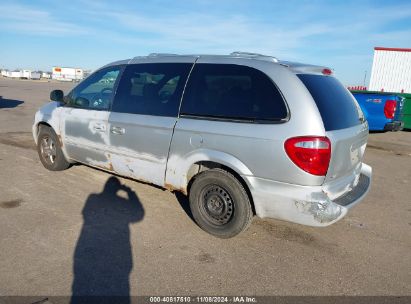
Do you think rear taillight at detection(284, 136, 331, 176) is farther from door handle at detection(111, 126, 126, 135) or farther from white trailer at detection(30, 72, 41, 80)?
white trailer at detection(30, 72, 41, 80)

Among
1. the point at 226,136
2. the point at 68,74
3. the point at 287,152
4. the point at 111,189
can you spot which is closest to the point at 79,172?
the point at 111,189

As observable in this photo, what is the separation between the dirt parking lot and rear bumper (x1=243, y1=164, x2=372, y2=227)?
17.7 inches

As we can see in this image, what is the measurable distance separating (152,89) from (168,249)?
190 cm

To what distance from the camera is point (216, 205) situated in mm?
3828

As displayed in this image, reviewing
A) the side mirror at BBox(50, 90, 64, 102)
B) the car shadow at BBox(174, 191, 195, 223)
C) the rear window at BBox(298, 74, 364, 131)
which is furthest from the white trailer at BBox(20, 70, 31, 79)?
the rear window at BBox(298, 74, 364, 131)

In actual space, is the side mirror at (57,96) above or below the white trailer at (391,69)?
below

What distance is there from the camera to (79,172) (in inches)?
232

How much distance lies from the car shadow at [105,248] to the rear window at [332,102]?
7.41 ft

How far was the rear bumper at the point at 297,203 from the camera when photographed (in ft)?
10.5

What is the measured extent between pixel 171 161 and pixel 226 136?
827 mm

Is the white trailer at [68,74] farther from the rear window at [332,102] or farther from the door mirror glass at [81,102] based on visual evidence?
the rear window at [332,102]

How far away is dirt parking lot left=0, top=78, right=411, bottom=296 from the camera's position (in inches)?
117

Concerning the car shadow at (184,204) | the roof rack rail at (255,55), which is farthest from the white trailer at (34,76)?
the roof rack rail at (255,55)

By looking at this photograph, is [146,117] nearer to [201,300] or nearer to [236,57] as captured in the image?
[236,57]
